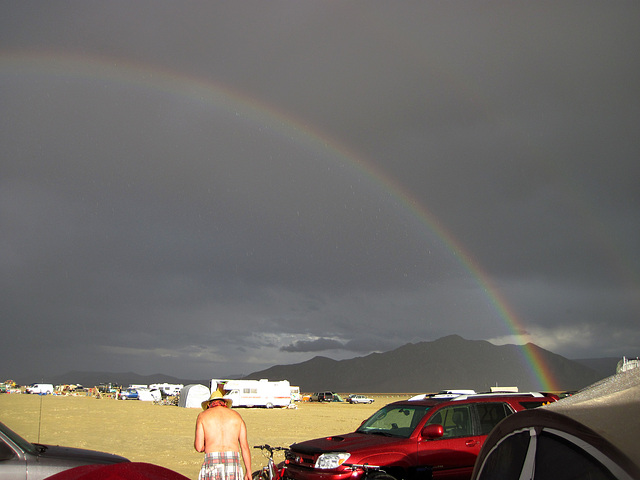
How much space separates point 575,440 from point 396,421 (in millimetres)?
5896

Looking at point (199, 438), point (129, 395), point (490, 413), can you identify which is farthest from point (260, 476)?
point (129, 395)

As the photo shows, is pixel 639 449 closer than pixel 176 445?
Yes

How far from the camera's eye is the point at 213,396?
7445mm

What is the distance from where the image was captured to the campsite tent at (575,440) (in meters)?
4.29

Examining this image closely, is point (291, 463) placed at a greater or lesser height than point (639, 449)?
lesser

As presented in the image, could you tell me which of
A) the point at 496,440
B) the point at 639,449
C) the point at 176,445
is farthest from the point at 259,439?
the point at 639,449

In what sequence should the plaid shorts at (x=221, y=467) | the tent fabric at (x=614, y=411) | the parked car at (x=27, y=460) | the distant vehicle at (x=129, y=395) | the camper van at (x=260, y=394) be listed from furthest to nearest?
the distant vehicle at (x=129, y=395) → the camper van at (x=260, y=394) → the plaid shorts at (x=221, y=467) → the parked car at (x=27, y=460) → the tent fabric at (x=614, y=411)

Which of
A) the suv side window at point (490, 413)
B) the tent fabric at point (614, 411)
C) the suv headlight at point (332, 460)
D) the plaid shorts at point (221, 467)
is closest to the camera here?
the tent fabric at point (614, 411)

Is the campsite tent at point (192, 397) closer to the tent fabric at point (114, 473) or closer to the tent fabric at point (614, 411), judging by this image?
the tent fabric at point (114, 473)

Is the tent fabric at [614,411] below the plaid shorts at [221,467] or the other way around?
the other way around

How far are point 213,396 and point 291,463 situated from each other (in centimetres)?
286

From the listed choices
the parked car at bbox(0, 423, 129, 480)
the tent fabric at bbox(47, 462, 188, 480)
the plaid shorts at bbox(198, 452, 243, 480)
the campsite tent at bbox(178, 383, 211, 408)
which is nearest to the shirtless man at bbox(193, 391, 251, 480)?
the plaid shorts at bbox(198, 452, 243, 480)

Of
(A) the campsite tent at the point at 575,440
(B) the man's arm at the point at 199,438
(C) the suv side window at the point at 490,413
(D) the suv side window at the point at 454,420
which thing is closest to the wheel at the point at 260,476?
(B) the man's arm at the point at 199,438

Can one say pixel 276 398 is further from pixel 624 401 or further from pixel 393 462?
pixel 624 401
